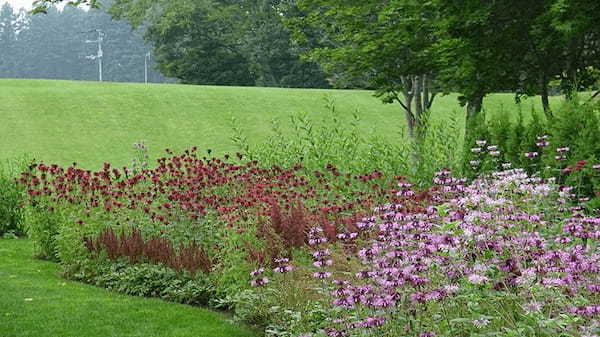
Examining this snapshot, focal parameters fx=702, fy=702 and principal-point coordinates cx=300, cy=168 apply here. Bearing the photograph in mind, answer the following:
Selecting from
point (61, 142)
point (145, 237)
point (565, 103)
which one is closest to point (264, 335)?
point (145, 237)

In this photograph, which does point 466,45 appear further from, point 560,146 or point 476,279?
point 476,279

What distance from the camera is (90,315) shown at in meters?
6.17

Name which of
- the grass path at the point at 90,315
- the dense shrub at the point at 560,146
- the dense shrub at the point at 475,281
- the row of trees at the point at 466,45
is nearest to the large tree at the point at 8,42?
the row of trees at the point at 466,45

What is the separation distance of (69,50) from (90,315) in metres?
64.2

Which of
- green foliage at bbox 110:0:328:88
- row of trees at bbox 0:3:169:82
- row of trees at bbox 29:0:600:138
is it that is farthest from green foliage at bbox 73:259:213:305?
row of trees at bbox 0:3:169:82

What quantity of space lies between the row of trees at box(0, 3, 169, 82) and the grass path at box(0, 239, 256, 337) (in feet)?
186

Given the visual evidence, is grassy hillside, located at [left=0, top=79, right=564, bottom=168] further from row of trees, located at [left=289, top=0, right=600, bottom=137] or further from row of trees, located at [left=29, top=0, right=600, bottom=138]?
row of trees, located at [left=289, top=0, right=600, bottom=137]

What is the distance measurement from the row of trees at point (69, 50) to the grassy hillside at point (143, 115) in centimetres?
3610

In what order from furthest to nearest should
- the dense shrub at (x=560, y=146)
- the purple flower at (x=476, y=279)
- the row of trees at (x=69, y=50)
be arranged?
the row of trees at (x=69, y=50) → the dense shrub at (x=560, y=146) → the purple flower at (x=476, y=279)

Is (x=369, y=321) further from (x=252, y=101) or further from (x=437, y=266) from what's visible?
(x=252, y=101)

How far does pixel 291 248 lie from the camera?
586 centimetres

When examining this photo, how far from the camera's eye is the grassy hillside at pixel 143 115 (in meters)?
22.3

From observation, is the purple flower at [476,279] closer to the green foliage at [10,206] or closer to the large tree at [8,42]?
the green foliage at [10,206]

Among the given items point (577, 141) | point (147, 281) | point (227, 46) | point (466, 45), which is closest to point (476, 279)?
point (147, 281)
